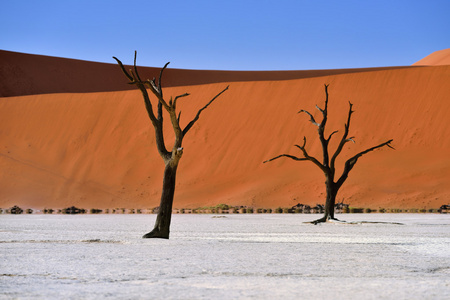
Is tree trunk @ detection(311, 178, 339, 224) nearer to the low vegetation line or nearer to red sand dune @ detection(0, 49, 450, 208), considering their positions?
the low vegetation line

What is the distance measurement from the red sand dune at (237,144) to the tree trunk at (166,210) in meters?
30.7

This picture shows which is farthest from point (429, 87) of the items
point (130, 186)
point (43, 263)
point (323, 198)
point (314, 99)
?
point (43, 263)

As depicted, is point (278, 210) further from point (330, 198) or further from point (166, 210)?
point (166, 210)

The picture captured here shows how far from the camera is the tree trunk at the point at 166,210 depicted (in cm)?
1711

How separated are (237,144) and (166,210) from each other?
42.7 m

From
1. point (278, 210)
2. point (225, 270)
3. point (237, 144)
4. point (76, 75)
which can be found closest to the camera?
point (225, 270)

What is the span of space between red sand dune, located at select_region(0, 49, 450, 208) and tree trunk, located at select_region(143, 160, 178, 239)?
1210 inches

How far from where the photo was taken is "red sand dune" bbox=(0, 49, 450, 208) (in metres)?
50.6

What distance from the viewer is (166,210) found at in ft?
57.1

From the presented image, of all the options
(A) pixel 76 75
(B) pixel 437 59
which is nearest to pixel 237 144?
(A) pixel 76 75

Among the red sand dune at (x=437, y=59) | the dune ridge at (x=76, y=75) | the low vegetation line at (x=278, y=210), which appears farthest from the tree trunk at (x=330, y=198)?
the red sand dune at (x=437, y=59)

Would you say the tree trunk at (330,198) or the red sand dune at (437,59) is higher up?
the red sand dune at (437,59)

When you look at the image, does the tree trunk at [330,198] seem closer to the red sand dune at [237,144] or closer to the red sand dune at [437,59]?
the red sand dune at [237,144]

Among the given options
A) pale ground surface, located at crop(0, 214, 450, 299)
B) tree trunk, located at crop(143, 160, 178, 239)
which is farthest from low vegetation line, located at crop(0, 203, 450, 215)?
pale ground surface, located at crop(0, 214, 450, 299)
